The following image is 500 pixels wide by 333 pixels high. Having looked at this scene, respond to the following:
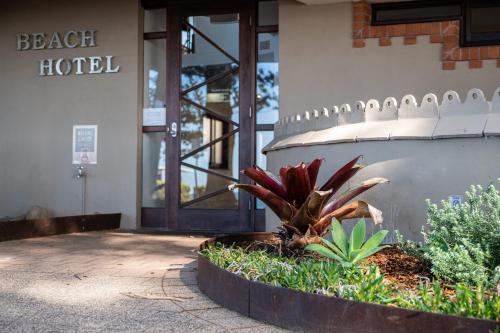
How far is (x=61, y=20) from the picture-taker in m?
7.71

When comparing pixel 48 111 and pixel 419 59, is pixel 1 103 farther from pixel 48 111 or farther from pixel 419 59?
pixel 419 59

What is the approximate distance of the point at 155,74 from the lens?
7.60 m

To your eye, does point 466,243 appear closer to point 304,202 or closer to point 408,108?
point 304,202

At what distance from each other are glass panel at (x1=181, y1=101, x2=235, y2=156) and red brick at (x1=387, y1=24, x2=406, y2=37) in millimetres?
2520

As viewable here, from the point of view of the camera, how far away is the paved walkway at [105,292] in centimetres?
253

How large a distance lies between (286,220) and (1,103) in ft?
19.8

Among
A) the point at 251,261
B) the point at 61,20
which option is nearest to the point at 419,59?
the point at 251,261

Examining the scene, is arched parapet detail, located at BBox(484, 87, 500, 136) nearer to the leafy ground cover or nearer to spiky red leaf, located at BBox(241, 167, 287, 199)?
the leafy ground cover

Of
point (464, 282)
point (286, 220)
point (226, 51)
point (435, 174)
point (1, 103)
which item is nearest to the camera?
point (464, 282)

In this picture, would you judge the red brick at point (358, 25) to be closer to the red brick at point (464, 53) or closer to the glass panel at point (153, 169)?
the red brick at point (464, 53)

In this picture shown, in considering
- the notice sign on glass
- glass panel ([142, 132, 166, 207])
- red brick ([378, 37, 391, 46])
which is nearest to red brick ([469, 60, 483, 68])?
red brick ([378, 37, 391, 46])

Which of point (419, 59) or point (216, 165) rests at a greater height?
point (419, 59)

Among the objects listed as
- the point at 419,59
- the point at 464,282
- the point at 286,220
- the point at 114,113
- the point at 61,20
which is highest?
the point at 61,20

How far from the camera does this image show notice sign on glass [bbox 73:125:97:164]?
7.54 m
